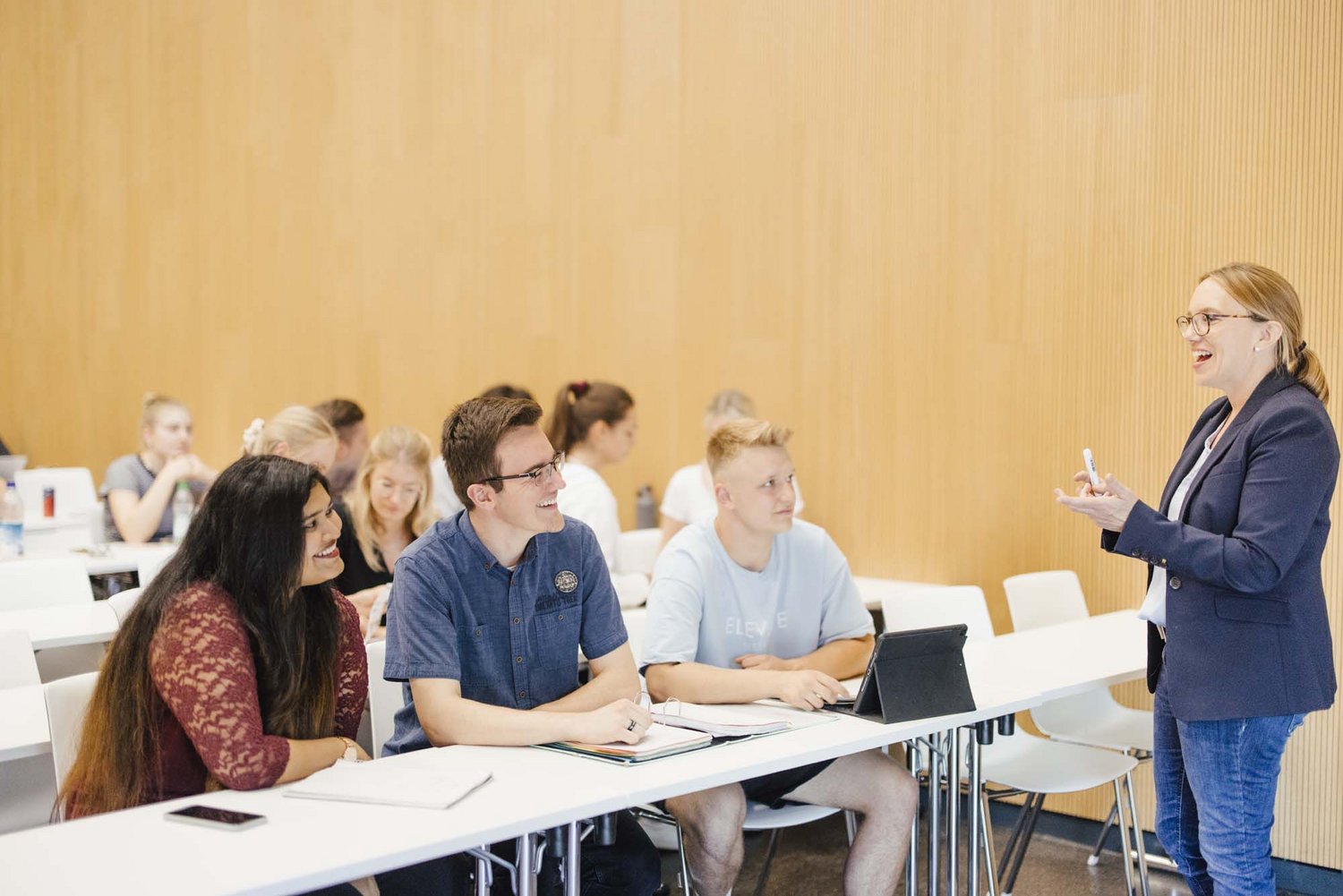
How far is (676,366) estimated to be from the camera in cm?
585

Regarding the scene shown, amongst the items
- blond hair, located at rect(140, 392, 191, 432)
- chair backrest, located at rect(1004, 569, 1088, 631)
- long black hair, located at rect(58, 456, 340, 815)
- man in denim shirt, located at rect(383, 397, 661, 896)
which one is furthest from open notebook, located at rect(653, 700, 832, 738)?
blond hair, located at rect(140, 392, 191, 432)

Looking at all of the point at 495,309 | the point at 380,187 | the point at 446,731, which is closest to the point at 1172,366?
the point at 446,731

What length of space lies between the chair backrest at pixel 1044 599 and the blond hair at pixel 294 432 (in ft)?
7.75

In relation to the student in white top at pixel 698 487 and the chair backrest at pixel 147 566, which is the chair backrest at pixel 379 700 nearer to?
the chair backrest at pixel 147 566

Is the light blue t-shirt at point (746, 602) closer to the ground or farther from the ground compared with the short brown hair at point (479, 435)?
closer to the ground

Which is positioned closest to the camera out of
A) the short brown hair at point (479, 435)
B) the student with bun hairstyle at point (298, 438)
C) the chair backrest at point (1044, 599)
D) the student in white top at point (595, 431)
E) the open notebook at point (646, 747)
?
the open notebook at point (646, 747)

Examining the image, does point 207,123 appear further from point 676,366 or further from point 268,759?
point 268,759

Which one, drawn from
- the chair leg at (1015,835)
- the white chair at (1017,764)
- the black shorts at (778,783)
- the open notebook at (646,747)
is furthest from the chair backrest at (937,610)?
the open notebook at (646,747)

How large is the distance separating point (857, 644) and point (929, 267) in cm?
211

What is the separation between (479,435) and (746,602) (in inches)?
33.9

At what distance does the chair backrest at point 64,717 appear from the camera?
2447 mm

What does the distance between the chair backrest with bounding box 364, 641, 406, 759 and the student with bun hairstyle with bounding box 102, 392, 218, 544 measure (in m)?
2.80

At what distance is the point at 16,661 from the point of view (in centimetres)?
302

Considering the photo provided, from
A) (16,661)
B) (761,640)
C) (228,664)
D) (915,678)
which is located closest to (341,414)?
(16,661)
